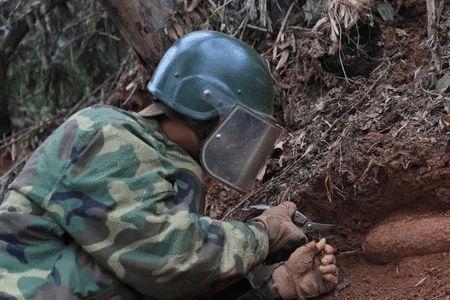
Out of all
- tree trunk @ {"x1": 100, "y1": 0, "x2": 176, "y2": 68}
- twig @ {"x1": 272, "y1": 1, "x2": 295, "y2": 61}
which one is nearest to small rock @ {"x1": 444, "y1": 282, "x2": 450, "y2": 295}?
twig @ {"x1": 272, "y1": 1, "x2": 295, "y2": 61}

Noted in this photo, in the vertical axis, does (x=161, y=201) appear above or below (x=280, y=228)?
above

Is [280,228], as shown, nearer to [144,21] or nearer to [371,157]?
[371,157]

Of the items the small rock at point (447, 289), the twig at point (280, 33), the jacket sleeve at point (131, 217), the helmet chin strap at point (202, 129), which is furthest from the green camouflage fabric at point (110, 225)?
the twig at point (280, 33)

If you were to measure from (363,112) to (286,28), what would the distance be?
0.94 meters

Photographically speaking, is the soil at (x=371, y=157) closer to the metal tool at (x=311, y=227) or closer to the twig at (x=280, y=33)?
the metal tool at (x=311, y=227)

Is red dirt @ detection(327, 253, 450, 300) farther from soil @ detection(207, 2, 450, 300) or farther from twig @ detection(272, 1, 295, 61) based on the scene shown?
twig @ detection(272, 1, 295, 61)

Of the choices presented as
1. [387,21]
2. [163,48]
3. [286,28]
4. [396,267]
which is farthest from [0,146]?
[396,267]

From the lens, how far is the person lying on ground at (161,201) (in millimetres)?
2756

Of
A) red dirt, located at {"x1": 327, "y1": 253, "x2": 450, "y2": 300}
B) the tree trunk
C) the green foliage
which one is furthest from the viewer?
the green foliage

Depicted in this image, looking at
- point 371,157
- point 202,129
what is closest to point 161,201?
point 202,129

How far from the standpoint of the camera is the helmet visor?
2.98 m

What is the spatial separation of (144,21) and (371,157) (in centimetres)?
161

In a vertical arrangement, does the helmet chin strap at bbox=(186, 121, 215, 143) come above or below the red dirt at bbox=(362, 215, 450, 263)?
above

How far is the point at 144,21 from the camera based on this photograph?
428 centimetres
